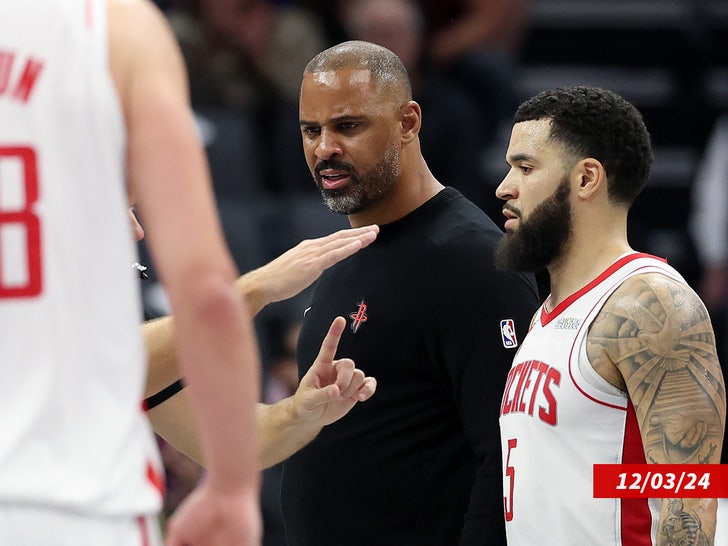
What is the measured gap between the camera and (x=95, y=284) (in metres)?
2.47

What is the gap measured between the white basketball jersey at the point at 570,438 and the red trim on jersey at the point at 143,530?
1682 millimetres

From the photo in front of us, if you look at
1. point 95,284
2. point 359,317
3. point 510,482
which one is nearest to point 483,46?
point 359,317

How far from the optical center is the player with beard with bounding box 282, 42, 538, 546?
4.22 m

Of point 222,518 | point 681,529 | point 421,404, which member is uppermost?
point 421,404

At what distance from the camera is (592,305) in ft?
12.9

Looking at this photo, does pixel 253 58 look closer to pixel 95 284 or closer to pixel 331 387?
pixel 331 387

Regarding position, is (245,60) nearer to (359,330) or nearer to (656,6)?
(656,6)

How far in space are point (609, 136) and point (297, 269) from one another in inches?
43.0

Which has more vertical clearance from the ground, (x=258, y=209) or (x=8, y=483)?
(x=258, y=209)

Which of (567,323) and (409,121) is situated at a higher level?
(409,121)

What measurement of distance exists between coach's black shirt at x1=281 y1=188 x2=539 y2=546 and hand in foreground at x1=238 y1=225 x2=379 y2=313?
0.50 m

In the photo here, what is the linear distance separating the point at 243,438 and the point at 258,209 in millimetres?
6854

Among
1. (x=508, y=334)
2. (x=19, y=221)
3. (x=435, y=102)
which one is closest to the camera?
(x=19, y=221)

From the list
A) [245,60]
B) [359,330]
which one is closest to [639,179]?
[359,330]
